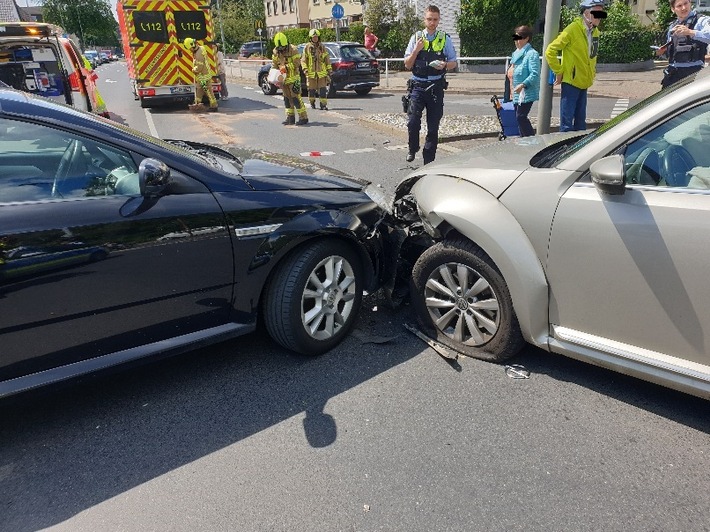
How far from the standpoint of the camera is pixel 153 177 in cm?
261

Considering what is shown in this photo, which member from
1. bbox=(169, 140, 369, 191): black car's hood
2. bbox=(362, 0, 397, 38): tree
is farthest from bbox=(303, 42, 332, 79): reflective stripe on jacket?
bbox=(362, 0, 397, 38): tree

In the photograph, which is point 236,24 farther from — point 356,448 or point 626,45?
point 356,448

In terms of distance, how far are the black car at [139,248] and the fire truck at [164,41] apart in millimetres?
13383

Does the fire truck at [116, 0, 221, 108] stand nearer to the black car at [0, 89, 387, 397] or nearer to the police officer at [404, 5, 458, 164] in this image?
the police officer at [404, 5, 458, 164]

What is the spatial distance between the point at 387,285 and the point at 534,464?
1571 mm

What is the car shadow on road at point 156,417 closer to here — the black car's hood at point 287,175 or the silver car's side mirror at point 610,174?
the black car's hood at point 287,175

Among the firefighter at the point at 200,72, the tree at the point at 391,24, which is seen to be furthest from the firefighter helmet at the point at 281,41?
the tree at the point at 391,24

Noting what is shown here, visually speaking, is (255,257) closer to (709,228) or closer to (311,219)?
(311,219)

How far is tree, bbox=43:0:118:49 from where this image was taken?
7431cm

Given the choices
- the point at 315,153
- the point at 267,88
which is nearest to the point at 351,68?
the point at 267,88

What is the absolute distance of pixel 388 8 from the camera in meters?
26.7

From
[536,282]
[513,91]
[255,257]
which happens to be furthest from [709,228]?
[513,91]

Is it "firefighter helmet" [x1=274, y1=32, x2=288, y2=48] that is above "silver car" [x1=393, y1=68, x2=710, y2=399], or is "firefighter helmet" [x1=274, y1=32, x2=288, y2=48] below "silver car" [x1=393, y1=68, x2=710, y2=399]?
above

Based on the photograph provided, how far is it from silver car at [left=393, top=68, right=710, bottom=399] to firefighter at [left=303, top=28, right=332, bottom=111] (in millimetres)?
11573
